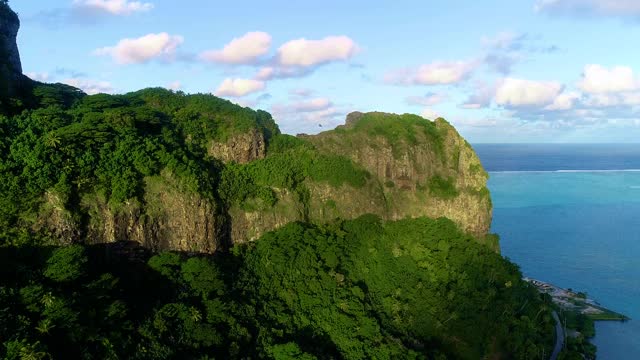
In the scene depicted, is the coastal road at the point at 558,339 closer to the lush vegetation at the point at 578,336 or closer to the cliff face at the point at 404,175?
the lush vegetation at the point at 578,336

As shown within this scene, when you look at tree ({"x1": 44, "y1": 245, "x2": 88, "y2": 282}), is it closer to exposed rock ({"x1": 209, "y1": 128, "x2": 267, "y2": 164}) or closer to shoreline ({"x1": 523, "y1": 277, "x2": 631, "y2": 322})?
exposed rock ({"x1": 209, "y1": 128, "x2": 267, "y2": 164})

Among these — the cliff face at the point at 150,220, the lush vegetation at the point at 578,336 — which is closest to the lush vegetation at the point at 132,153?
the cliff face at the point at 150,220

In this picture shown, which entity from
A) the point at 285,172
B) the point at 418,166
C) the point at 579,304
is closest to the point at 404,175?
the point at 418,166

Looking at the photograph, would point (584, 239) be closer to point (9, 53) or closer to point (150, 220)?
point (150, 220)

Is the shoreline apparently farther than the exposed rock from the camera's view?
Yes

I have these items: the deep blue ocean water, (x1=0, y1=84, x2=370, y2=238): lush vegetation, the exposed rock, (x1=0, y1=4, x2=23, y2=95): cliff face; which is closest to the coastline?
the deep blue ocean water

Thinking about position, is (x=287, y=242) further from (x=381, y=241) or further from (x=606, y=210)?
(x=606, y=210)

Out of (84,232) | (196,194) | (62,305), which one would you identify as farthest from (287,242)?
(62,305)
